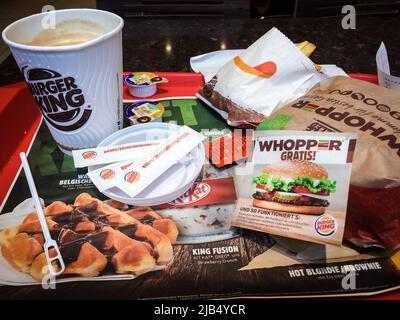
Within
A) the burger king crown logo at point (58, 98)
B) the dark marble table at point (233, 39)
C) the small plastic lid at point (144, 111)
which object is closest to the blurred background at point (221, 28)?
the dark marble table at point (233, 39)

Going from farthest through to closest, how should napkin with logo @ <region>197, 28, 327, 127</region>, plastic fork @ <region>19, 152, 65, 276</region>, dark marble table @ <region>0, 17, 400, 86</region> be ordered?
dark marble table @ <region>0, 17, 400, 86</region> → napkin with logo @ <region>197, 28, 327, 127</region> → plastic fork @ <region>19, 152, 65, 276</region>

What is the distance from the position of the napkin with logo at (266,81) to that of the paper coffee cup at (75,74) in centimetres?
23

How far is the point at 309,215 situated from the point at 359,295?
0.12 meters

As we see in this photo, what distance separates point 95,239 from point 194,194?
6.6 inches

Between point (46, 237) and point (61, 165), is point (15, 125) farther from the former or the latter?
point (46, 237)

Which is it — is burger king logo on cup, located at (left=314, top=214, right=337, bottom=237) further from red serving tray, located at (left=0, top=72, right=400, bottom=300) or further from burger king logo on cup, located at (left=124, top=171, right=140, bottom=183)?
red serving tray, located at (left=0, top=72, right=400, bottom=300)

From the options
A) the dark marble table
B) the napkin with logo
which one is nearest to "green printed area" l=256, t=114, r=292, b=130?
the napkin with logo

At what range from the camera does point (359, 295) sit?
408 mm

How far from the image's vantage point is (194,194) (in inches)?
21.5

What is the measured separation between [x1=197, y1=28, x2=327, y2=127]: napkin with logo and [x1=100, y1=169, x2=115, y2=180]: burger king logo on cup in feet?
0.87

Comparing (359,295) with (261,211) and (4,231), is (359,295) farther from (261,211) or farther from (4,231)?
(4,231)

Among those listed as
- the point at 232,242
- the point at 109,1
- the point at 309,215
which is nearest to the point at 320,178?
the point at 309,215

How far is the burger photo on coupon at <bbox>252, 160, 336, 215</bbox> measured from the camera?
48 cm
